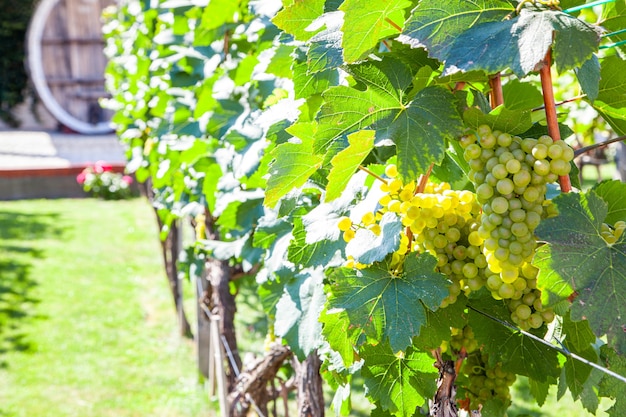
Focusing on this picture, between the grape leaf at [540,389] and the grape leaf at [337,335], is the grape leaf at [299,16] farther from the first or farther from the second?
the grape leaf at [540,389]

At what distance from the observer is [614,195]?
2.53ft

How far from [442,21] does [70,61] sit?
12.3 metres

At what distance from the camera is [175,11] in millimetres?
2178

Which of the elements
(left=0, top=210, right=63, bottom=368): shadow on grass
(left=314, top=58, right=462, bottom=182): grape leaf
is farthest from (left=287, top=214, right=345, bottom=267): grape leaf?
(left=0, top=210, right=63, bottom=368): shadow on grass

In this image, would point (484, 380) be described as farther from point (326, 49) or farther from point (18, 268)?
point (18, 268)

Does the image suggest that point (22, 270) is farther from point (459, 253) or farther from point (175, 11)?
point (459, 253)

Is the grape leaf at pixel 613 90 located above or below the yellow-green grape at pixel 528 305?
above

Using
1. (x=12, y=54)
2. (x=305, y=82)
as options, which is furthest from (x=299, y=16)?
(x=12, y=54)

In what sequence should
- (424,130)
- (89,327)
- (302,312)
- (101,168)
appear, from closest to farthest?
1. (424,130)
2. (302,312)
3. (89,327)
4. (101,168)

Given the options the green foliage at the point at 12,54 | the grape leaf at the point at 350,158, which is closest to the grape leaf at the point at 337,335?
the grape leaf at the point at 350,158

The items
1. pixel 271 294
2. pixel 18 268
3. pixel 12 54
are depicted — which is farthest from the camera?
pixel 12 54

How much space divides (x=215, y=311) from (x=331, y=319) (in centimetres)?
218

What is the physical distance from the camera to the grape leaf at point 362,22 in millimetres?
749

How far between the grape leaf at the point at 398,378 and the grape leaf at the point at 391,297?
0.11m
